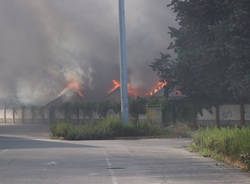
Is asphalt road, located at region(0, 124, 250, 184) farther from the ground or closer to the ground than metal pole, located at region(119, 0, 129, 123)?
closer to the ground

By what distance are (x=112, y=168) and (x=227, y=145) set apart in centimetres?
354

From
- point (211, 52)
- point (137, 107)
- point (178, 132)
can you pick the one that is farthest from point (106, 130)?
point (211, 52)

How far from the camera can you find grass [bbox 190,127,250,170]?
11.1 meters

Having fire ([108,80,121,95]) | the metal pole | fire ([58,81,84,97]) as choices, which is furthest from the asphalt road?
fire ([58,81,84,97])

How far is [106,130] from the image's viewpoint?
2405 cm

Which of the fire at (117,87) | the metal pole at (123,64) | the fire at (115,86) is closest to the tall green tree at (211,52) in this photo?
the metal pole at (123,64)

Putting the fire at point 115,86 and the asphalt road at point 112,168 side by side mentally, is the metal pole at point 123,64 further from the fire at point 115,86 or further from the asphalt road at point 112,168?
the fire at point 115,86

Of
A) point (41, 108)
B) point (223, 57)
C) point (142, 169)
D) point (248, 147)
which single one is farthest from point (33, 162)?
point (41, 108)

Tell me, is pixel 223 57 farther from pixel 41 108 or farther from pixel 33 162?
pixel 41 108

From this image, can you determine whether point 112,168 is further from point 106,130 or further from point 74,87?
point 74,87

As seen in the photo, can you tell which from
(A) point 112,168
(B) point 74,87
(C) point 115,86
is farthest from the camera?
(B) point 74,87

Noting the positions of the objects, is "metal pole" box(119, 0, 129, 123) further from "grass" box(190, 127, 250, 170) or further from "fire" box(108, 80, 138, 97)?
→ "fire" box(108, 80, 138, 97)

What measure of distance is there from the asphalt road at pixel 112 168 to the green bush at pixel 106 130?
877 cm

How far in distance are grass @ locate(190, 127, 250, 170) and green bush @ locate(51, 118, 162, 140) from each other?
9.10 meters
